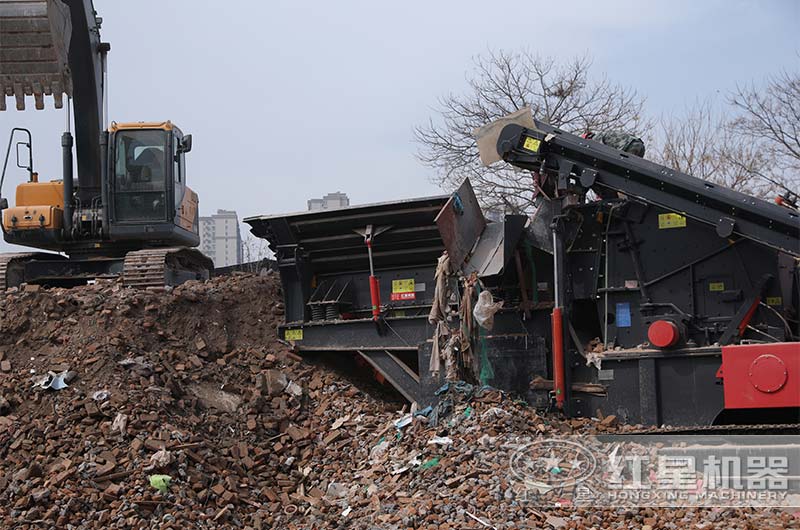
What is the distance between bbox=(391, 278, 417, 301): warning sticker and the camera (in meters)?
9.14

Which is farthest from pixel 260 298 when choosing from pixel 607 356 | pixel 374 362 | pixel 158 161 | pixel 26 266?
pixel 607 356

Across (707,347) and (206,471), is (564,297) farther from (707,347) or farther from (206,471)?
(206,471)

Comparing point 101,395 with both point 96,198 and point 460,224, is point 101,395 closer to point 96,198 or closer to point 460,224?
point 460,224

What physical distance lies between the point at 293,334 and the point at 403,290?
139 cm

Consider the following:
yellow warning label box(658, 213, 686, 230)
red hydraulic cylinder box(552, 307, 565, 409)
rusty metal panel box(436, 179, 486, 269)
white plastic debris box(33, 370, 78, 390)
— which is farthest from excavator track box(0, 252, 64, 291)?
yellow warning label box(658, 213, 686, 230)

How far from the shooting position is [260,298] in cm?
1015

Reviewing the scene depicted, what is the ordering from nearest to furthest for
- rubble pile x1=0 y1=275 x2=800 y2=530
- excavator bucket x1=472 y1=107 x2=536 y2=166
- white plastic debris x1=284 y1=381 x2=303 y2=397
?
rubble pile x1=0 y1=275 x2=800 y2=530 < excavator bucket x1=472 y1=107 x2=536 y2=166 < white plastic debris x1=284 y1=381 x2=303 y2=397

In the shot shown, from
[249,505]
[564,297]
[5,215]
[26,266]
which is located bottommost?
[249,505]

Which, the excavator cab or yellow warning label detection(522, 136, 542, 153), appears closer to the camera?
yellow warning label detection(522, 136, 542, 153)

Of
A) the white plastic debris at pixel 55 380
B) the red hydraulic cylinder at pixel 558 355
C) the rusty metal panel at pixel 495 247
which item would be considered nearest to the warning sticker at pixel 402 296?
the rusty metal panel at pixel 495 247

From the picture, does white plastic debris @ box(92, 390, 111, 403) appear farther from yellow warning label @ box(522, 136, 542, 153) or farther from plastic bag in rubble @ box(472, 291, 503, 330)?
yellow warning label @ box(522, 136, 542, 153)

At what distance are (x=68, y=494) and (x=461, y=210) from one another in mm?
4070

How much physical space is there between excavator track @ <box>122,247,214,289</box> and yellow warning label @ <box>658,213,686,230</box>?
6035mm

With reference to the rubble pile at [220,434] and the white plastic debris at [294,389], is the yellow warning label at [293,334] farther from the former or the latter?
the white plastic debris at [294,389]
